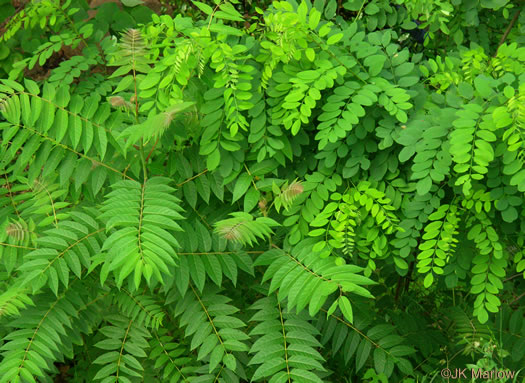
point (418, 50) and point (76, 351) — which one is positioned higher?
point (418, 50)

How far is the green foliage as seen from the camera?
2.03 meters

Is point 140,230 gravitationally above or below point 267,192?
Result: above

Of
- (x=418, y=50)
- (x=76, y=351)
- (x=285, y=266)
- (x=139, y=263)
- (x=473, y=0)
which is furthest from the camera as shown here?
(x=418, y=50)

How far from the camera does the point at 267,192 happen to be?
2.31 metres

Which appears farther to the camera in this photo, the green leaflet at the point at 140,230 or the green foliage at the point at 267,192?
the green foliage at the point at 267,192

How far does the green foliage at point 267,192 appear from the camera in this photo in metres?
2.03

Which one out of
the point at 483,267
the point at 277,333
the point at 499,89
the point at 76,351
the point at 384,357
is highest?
the point at 499,89

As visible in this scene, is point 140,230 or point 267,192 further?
point 267,192

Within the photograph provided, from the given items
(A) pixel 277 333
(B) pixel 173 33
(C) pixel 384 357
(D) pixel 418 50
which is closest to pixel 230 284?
(A) pixel 277 333

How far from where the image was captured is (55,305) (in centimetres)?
218

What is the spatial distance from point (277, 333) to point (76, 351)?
1084 mm

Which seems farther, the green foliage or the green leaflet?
the green foliage

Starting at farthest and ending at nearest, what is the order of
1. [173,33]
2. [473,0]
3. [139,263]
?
[473,0], [173,33], [139,263]

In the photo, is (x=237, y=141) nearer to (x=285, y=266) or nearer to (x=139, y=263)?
(x=285, y=266)
